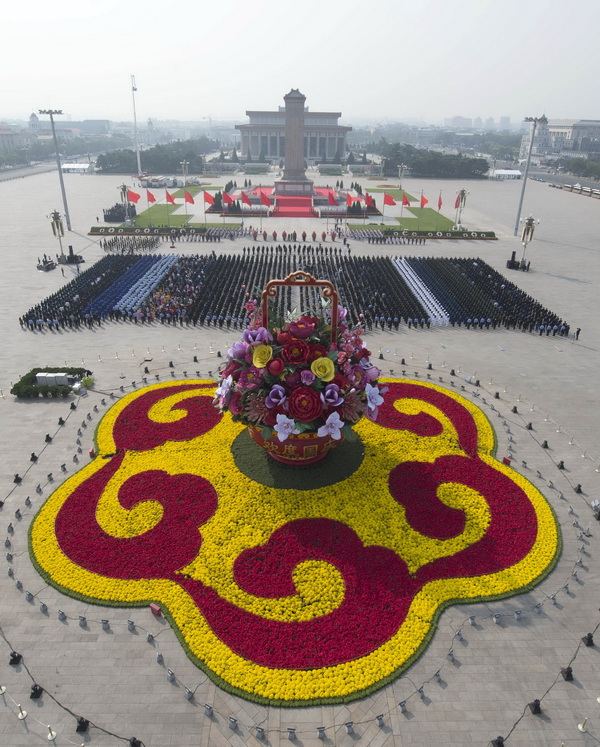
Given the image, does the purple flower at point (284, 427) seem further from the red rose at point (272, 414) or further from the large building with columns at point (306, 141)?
the large building with columns at point (306, 141)

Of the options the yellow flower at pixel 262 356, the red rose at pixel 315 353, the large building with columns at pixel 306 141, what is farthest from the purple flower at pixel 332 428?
the large building with columns at pixel 306 141

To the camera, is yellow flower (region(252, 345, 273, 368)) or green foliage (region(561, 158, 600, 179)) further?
green foliage (region(561, 158, 600, 179))

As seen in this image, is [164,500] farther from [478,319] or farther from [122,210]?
[122,210]

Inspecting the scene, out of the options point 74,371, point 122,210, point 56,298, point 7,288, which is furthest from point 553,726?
point 122,210

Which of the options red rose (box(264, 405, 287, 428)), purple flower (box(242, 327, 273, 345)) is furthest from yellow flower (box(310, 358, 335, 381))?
purple flower (box(242, 327, 273, 345))

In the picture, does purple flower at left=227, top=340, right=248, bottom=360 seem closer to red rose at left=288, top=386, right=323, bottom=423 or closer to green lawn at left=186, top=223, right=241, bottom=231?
red rose at left=288, top=386, right=323, bottom=423

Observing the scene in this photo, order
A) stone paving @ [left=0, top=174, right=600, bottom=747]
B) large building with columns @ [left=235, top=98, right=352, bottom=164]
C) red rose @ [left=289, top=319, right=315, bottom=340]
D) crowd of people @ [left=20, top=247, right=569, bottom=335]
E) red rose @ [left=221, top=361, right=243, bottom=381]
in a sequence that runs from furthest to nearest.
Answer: large building with columns @ [left=235, top=98, right=352, bottom=164] → crowd of people @ [left=20, top=247, right=569, bottom=335] → red rose @ [left=221, top=361, right=243, bottom=381] → red rose @ [left=289, top=319, right=315, bottom=340] → stone paving @ [left=0, top=174, right=600, bottom=747]
